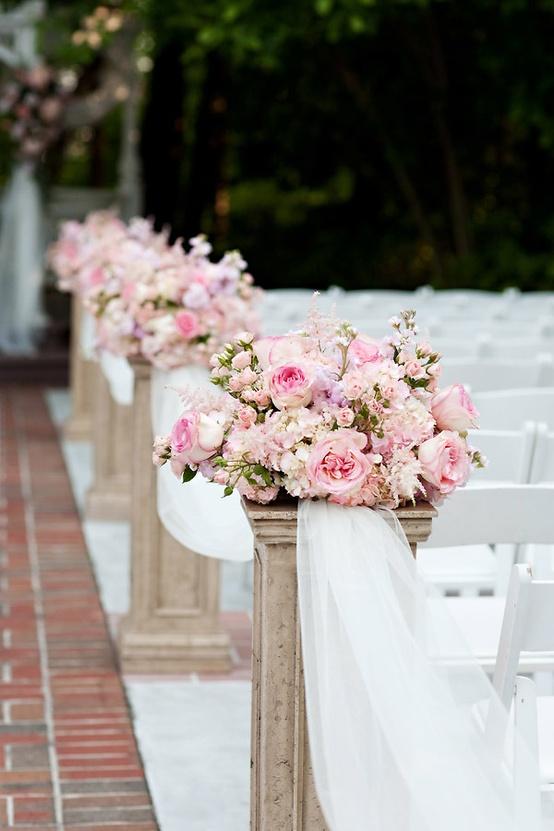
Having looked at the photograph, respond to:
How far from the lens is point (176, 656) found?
5.61 meters

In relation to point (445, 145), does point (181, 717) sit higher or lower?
lower

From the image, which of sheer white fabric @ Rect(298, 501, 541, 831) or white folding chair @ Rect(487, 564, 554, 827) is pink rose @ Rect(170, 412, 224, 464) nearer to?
sheer white fabric @ Rect(298, 501, 541, 831)

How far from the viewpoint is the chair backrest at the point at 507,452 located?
4426 mm

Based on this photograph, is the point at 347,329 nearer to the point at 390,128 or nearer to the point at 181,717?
the point at 181,717

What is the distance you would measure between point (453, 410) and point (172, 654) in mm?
2683

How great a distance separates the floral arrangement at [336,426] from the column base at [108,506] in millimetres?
4808

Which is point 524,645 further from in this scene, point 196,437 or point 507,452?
point 507,452

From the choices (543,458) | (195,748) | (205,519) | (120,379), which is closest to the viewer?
(205,519)

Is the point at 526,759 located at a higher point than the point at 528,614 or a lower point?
lower

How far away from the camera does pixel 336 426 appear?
3094 millimetres

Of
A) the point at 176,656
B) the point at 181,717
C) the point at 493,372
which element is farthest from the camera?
the point at 493,372

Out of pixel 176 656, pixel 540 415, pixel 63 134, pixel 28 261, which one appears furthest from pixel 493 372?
pixel 63 134

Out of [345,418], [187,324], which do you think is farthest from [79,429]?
[345,418]

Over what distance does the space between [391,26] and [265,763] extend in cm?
1321
